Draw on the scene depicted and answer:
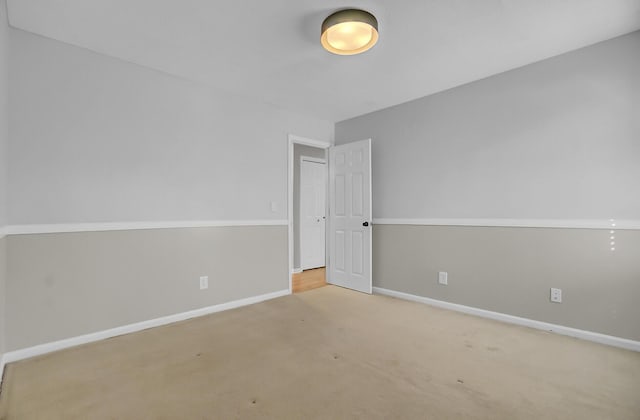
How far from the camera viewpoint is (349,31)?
6.95 ft

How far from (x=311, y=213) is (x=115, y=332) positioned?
3.55m

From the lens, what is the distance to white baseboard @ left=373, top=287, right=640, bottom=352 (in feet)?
7.74

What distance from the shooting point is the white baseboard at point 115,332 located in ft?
7.16

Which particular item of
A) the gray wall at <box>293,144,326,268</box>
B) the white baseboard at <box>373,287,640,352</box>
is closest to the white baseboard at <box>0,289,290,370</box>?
the gray wall at <box>293,144,326,268</box>

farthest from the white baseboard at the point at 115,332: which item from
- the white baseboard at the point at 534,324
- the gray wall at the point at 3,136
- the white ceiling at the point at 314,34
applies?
the white ceiling at the point at 314,34

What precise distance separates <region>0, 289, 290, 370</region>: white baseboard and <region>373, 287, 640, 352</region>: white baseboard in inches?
76.6

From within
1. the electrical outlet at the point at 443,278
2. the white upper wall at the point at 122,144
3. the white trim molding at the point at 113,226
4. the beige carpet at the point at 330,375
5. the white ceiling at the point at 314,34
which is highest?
the white ceiling at the point at 314,34

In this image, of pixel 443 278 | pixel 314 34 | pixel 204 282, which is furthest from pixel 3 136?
pixel 443 278

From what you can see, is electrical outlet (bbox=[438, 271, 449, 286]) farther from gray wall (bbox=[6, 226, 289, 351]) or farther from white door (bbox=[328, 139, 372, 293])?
gray wall (bbox=[6, 226, 289, 351])

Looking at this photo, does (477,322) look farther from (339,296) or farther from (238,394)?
(238,394)

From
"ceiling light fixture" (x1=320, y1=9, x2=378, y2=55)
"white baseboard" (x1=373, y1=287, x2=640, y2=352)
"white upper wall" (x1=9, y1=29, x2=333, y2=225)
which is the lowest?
"white baseboard" (x1=373, y1=287, x2=640, y2=352)

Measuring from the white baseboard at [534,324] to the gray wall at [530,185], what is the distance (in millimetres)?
49

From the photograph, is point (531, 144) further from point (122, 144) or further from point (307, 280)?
point (122, 144)

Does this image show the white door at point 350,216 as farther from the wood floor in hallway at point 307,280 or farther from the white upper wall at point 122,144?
the white upper wall at point 122,144
